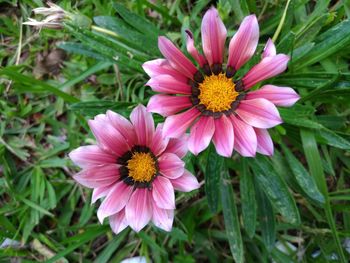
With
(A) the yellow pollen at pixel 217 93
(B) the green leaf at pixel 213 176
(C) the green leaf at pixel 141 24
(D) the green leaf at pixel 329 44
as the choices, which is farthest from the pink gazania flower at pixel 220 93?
(C) the green leaf at pixel 141 24

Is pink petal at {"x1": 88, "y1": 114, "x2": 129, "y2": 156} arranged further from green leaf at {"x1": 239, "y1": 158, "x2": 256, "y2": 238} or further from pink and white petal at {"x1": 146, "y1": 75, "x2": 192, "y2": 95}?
green leaf at {"x1": 239, "y1": 158, "x2": 256, "y2": 238}

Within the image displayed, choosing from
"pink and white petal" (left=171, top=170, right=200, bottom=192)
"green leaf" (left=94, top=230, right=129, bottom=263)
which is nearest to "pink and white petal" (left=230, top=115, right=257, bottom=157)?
"pink and white petal" (left=171, top=170, right=200, bottom=192)

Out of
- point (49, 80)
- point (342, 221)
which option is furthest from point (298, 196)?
point (49, 80)

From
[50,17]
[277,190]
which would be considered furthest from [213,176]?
[50,17]

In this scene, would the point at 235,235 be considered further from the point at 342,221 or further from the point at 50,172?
the point at 50,172

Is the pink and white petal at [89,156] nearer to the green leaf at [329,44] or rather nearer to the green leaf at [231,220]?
the green leaf at [231,220]
